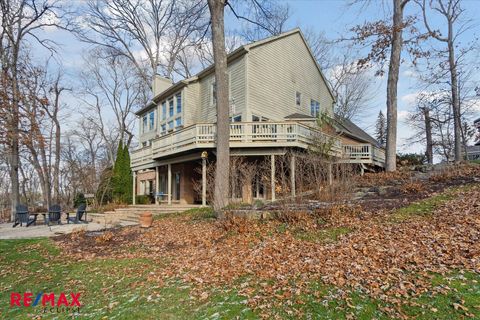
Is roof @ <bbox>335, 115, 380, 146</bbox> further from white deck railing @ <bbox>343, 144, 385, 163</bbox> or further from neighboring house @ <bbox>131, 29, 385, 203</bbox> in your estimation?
white deck railing @ <bbox>343, 144, 385, 163</bbox>

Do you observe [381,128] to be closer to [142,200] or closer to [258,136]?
[258,136]

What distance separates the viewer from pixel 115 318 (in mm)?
4180

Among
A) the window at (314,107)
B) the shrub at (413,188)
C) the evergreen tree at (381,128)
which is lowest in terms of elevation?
the shrub at (413,188)

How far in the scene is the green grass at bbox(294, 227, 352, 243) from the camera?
20.5ft

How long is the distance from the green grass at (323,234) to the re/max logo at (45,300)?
14.4 feet

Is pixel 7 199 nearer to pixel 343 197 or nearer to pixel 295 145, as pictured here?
pixel 295 145

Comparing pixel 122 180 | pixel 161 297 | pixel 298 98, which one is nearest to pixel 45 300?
pixel 161 297

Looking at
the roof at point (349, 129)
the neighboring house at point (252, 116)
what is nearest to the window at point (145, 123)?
the neighboring house at point (252, 116)

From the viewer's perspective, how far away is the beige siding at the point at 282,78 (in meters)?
16.5

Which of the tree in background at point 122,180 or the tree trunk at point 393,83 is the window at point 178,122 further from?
the tree trunk at point 393,83

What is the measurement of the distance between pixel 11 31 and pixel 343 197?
22146 millimetres

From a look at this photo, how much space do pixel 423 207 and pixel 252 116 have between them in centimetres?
1006

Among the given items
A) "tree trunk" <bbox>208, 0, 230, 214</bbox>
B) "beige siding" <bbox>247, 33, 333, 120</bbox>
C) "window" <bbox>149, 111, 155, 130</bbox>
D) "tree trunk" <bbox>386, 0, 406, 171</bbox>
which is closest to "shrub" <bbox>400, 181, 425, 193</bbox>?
"tree trunk" <bbox>386, 0, 406, 171</bbox>

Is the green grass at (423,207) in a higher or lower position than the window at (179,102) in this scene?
lower
